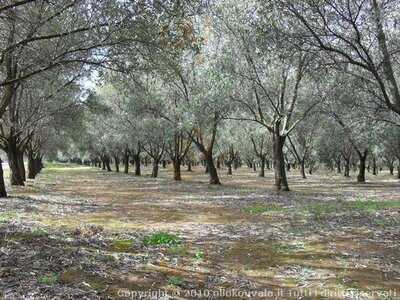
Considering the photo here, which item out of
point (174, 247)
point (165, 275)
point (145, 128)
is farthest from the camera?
point (145, 128)

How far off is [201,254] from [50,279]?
3886 mm

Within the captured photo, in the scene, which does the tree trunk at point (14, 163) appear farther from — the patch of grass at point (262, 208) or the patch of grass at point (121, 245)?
the patch of grass at point (121, 245)

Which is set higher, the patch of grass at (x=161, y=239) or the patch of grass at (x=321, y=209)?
the patch of grass at (x=161, y=239)

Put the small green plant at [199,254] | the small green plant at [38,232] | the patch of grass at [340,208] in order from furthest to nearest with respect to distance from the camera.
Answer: the patch of grass at [340,208] → the small green plant at [38,232] → the small green plant at [199,254]

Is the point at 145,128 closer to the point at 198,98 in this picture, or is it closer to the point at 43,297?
the point at 198,98

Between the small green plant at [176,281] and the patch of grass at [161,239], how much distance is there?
3212mm

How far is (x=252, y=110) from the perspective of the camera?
29.7 meters

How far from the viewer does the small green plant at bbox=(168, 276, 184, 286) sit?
8.11 m

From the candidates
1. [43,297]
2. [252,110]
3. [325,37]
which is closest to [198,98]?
[252,110]

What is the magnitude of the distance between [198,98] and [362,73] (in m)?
10.4

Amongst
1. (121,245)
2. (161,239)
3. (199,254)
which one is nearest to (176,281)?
(199,254)

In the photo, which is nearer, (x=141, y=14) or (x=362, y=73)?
(x=141, y=14)

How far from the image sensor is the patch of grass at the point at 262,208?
19.4 metres

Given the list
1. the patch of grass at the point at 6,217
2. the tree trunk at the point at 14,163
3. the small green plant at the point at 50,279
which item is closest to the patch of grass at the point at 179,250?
the small green plant at the point at 50,279
